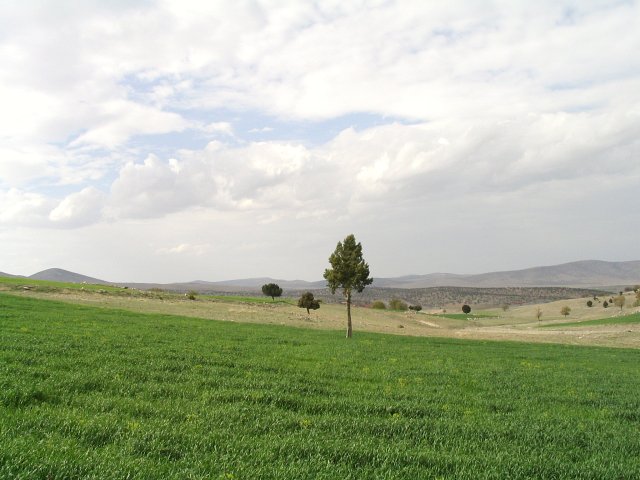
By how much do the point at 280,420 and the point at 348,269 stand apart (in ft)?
92.8

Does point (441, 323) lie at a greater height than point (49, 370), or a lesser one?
lesser

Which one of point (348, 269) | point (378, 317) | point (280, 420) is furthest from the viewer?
point (378, 317)

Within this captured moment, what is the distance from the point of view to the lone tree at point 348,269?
37500 millimetres

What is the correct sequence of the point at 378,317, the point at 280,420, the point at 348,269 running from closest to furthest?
1. the point at 280,420
2. the point at 348,269
3. the point at 378,317

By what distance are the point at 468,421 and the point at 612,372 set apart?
17.8 metres

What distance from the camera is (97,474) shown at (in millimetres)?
5957

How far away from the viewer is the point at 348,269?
3759 centimetres

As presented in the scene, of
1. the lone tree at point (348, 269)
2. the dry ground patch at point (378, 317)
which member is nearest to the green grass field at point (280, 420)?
the lone tree at point (348, 269)

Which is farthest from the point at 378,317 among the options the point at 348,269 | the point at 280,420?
the point at 280,420

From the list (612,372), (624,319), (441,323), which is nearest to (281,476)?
(612,372)

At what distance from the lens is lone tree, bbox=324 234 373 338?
1476 inches

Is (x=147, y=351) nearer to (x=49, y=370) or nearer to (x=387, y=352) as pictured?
(x=49, y=370)

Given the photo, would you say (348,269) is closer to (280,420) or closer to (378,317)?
(280,420)

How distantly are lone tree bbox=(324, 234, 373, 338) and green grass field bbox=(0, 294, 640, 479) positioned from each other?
19.2m
